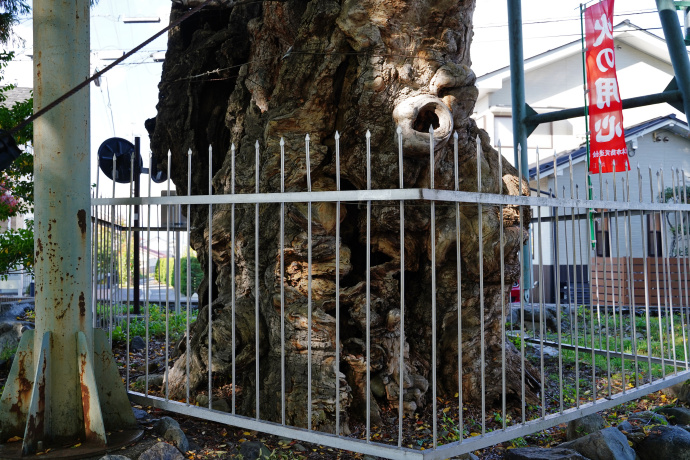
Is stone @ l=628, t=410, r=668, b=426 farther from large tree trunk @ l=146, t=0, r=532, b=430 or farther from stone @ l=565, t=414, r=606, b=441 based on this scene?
large tree trunk @ l=146, t=0, r=532, b=430

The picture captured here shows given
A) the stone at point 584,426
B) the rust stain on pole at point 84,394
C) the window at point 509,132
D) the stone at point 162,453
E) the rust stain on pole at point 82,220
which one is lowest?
the stone at point 584,426

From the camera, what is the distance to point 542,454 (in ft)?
13.3

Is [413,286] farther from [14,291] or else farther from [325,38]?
[14,291]

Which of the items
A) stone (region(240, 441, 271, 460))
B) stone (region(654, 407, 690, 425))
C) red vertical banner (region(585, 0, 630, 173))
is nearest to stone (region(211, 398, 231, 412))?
stone (region(240, 441, 271, 460))

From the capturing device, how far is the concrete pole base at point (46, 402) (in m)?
3.72

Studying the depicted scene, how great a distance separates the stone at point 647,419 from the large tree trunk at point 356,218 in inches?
41.9

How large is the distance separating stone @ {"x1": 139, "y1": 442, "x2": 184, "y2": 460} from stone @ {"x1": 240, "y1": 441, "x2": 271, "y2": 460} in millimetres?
393

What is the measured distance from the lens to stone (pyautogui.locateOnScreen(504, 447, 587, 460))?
13.1 ft

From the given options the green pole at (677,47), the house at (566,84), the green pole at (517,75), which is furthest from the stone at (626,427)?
the house at (566,84)

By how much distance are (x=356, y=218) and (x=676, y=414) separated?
345 centimetres

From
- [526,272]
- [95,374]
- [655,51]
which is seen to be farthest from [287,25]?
[655,51]

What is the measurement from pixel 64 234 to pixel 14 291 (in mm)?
17339

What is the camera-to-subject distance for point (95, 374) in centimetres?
416

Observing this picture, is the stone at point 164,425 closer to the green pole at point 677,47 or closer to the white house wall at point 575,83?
the green pole at point 677,47
